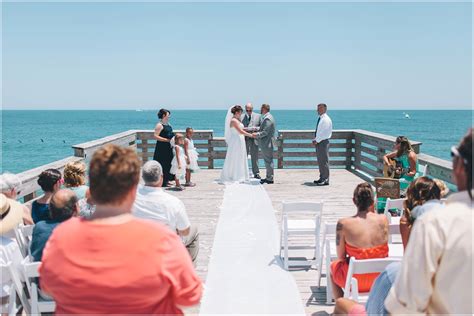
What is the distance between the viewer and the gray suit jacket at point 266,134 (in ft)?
32.6

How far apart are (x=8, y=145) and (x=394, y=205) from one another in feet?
237

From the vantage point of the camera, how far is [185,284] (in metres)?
1.96

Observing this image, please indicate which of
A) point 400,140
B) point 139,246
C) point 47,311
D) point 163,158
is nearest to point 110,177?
point 139,246

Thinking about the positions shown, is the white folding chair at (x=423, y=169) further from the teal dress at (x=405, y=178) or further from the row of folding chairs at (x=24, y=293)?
the row of folding chairs at (x=24, y=293)

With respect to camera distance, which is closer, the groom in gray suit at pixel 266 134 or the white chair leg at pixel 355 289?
the white chair leg at pixel 355 289

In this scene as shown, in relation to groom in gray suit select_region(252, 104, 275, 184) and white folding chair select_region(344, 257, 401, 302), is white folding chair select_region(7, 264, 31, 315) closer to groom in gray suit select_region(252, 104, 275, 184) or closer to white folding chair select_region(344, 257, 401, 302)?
white folding chair select_region(344, 257, 401, 302)

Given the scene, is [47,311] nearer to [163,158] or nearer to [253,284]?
[253,284]

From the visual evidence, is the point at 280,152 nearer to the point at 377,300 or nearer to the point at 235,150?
the point at 235,150

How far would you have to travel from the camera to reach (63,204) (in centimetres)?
A: 343

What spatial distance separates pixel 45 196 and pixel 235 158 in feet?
21.0

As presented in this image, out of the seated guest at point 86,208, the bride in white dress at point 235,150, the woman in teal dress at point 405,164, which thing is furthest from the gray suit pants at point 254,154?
the seated guest at point 86,208

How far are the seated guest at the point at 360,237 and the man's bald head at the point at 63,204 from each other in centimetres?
194

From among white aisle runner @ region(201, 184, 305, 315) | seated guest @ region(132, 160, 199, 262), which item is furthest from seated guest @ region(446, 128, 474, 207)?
white aisle runner @ region(201, 184, 305, 315)

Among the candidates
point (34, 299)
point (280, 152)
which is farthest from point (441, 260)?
point (280, 152)
